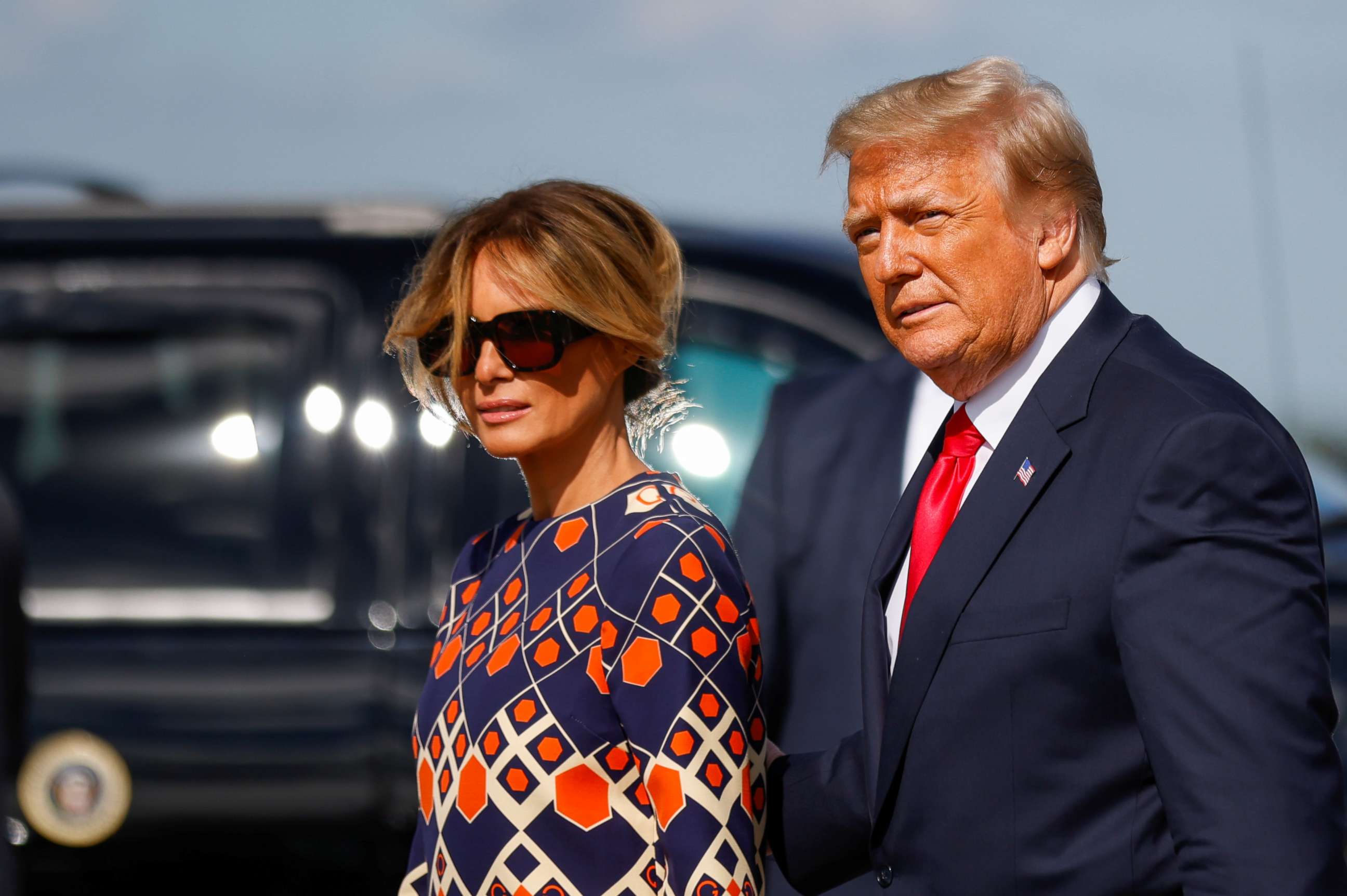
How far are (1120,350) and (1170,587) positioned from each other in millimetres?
325

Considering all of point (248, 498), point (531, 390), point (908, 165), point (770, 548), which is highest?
point (908, 165)

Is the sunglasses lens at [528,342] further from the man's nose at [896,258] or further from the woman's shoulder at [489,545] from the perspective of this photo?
the man's nose at [896,258]

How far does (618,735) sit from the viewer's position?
181 cm

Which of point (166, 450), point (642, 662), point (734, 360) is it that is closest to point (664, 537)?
point (642, 662)

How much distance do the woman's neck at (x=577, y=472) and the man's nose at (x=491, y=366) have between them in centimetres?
13

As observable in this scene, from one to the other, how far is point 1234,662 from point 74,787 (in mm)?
2779

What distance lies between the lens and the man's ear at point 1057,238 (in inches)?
65.6

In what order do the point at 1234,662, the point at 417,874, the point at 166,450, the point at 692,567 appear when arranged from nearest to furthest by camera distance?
the point at 1234,662 → the point at 692,567 → the point at 417,874 → the point at 166,450

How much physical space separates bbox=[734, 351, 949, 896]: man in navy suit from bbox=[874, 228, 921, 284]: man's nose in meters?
0.51

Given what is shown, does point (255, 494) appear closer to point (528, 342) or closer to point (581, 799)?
point (528, 342)

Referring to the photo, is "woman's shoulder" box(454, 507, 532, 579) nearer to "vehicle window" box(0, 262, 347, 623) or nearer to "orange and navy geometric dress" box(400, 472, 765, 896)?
"orange and navy geometric dress" box(400, 472, 765, 896)

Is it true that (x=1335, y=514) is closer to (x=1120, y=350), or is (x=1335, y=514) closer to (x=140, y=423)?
(x=1120, y=350)

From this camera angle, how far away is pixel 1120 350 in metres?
1.63

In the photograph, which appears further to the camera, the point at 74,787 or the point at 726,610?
the point at 74,787
